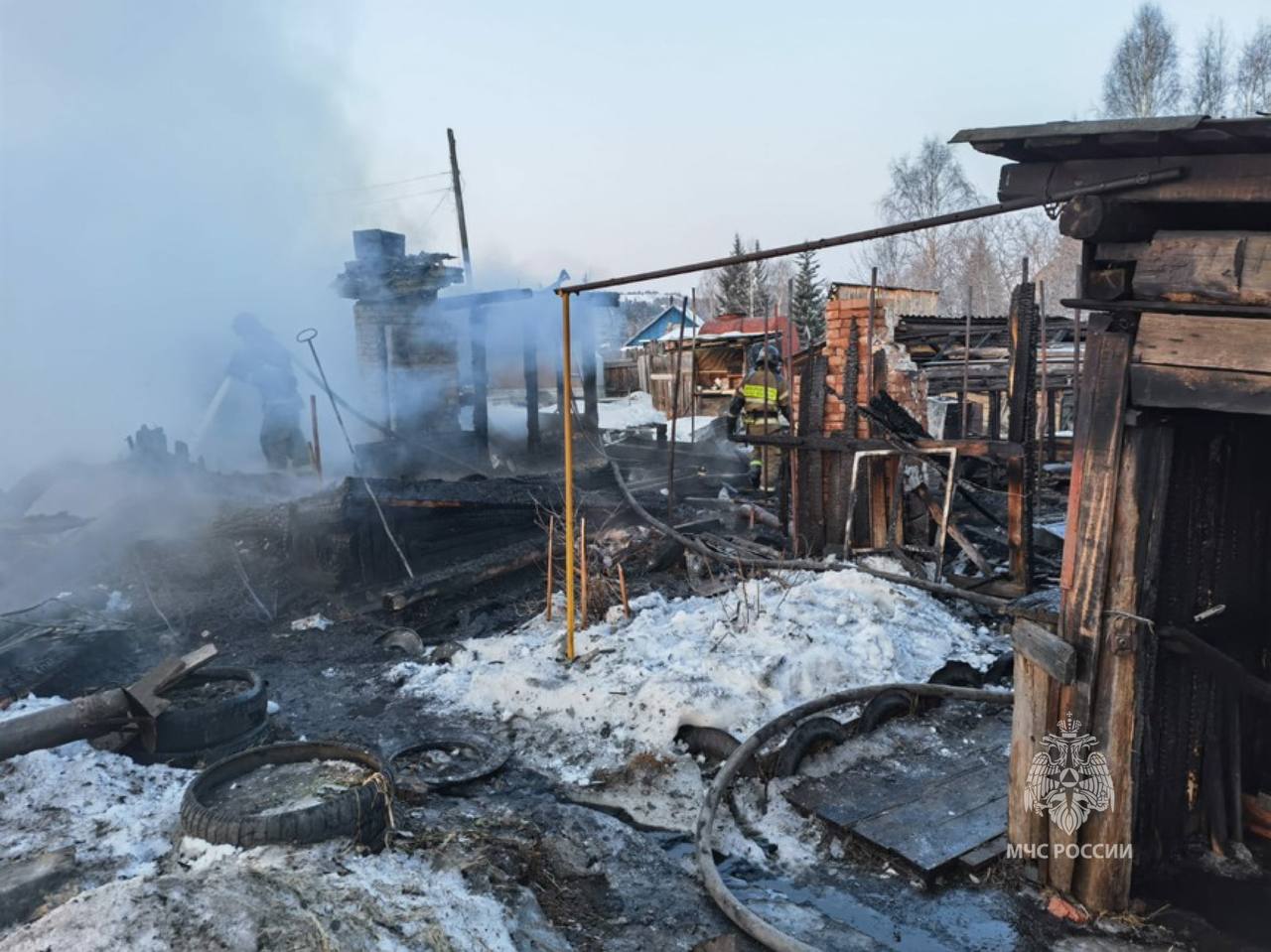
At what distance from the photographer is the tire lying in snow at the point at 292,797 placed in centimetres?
430

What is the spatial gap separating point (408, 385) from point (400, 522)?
21.6ft

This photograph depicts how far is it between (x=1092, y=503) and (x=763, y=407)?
38.9 feet

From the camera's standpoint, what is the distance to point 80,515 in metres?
14.3

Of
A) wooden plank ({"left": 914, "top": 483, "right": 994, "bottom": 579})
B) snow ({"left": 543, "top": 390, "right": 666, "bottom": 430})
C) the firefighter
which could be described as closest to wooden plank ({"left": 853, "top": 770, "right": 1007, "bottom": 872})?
wooden plank ({"left": 914, "top": 483, "right": 994, "bottom": 579})

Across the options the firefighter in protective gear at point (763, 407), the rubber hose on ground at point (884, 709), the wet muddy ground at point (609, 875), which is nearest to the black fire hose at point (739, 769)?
the rubber hose on ground at point (884, 709)

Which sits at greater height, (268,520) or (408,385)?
(408,385)

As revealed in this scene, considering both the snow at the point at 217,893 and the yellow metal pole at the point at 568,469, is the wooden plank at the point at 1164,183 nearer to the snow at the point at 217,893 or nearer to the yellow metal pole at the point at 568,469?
the yellow metal pole at the point at 568,469

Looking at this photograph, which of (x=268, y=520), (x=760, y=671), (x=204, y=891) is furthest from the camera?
(x=268, y=520)

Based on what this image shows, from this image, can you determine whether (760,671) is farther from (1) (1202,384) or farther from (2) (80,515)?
(2) (80,515)

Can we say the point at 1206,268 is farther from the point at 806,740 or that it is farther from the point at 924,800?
the point at 806,740

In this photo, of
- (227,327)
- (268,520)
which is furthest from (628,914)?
(227,327)

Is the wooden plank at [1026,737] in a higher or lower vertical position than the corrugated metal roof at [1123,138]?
lower

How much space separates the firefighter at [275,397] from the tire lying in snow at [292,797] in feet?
42.8

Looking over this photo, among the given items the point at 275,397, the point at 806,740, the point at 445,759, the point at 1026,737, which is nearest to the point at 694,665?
the point at 806,740
